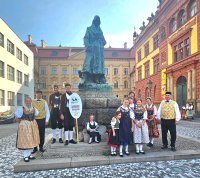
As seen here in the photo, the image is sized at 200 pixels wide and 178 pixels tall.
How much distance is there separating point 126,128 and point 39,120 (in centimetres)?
261

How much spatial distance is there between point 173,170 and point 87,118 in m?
3.28

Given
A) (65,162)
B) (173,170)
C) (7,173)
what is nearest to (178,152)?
(173,170)

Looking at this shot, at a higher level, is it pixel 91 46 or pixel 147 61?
pixel 147 61

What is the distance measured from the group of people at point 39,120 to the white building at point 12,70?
2007cm

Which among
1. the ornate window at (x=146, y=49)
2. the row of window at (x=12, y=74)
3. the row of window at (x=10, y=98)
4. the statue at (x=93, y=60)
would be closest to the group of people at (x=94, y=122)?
the statue at (x=93, y=60)

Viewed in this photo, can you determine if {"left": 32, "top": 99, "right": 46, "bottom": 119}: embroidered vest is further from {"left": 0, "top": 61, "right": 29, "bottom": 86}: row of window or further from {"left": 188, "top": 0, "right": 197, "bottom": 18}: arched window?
{"left": 188, "top": 0, "right": 197, "bottom": 18}: arched window

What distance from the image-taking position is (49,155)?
6.25 m

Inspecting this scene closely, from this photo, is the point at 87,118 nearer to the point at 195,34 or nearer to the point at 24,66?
the point at 195,34

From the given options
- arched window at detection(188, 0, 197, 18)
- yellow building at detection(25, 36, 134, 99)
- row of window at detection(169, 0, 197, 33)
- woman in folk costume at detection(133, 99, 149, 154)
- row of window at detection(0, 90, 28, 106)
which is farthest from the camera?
yellow building at detection(25, 36, 134, 99)

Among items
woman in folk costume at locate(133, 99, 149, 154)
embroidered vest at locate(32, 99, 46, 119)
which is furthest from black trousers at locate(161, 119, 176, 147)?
embroidered vest at locate(32, 99, 46, 119)

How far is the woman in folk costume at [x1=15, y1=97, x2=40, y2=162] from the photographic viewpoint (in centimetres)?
572

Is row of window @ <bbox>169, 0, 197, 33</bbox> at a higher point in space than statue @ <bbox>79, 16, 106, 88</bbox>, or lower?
higher

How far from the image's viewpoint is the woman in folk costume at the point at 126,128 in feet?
20.5

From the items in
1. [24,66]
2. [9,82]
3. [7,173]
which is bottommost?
[7,173]
